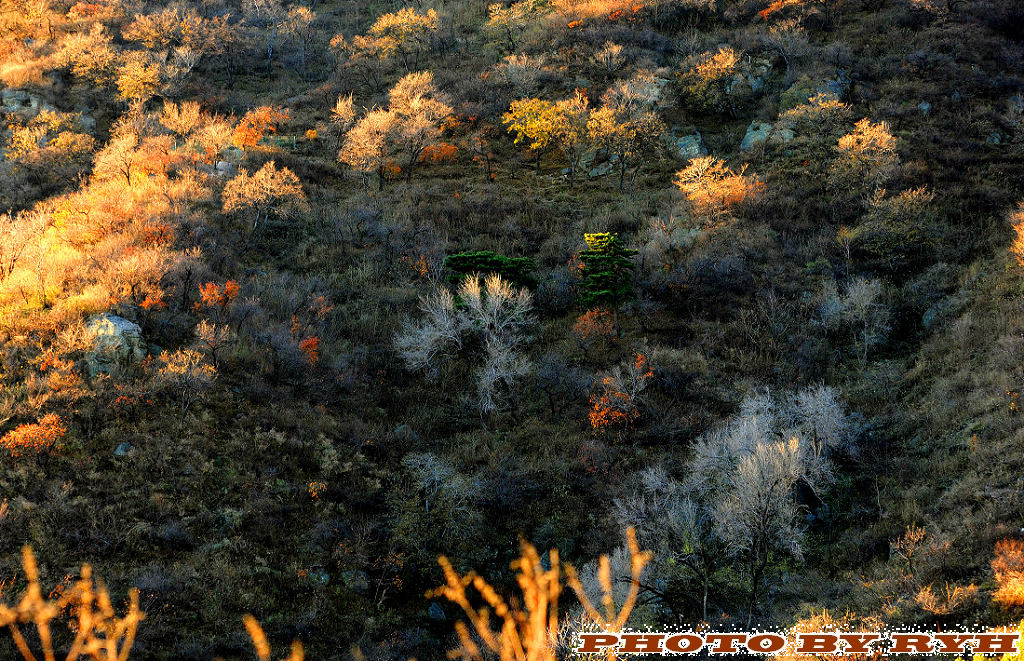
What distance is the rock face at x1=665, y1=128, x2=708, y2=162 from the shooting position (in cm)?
5809

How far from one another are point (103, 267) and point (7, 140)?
30.1m

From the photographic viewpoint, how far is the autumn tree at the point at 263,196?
46.2 metres

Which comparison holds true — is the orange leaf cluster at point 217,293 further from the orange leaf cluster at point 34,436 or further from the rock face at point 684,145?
the rock face at point 684,145

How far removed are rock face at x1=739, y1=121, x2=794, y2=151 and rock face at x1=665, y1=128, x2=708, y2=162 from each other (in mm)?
3600

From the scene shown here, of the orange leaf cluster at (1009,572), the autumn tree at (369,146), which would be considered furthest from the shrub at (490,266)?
the orange leaf cluster at (1009,572)

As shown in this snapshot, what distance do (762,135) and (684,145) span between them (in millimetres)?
6754

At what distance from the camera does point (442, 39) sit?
268ft

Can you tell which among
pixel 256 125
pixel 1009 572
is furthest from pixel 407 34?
pixel 1009 572

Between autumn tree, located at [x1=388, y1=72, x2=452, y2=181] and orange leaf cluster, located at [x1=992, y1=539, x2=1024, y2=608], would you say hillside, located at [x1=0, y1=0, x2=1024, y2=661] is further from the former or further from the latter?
autumn tree, located at [x1=388, y1=72, x2=452, y2=181]

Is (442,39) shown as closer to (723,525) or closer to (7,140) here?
(7,140)

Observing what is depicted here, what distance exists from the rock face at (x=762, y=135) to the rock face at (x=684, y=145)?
3600mm

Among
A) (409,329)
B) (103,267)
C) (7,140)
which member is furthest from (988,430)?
(7,140)

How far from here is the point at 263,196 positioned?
46.4 metres

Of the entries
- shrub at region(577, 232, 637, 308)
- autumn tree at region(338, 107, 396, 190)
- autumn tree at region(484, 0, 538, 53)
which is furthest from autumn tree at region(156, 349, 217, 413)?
autumn tree at region(484, 0, 538, 53)
